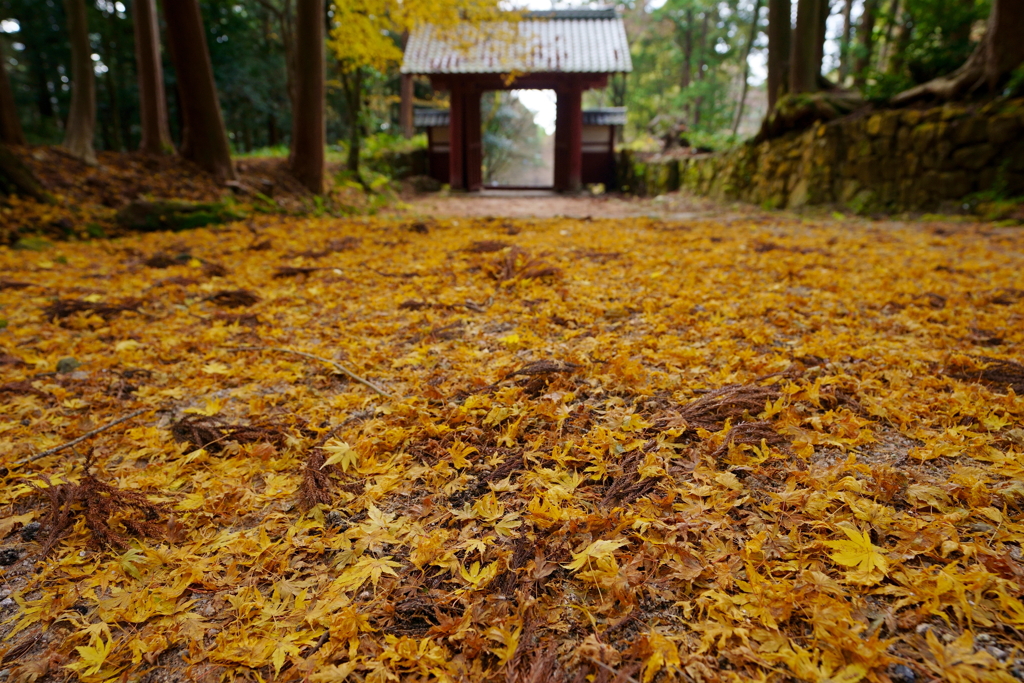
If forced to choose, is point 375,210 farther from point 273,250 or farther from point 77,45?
point 77,45

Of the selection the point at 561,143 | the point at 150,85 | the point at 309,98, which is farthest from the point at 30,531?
the point at 561,143

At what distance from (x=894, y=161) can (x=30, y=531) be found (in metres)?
10.9

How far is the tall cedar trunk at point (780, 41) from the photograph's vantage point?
11484 millimetres

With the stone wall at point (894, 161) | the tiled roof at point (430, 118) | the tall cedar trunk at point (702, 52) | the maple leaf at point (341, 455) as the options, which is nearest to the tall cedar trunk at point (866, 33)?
the stone wall at point (894, 161)

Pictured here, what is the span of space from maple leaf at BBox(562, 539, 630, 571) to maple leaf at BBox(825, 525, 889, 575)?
54cm

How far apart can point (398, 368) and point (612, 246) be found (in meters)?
3.92

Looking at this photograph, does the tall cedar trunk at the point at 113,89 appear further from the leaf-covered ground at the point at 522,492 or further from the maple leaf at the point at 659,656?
the maple leaf at the point at 659,656

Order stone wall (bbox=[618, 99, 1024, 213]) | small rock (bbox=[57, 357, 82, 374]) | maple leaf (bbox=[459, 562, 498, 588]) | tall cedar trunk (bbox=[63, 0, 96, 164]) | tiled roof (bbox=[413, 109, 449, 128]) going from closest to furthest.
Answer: maple leaf (bbox=[459, 562, 498, 588])
small rock (bbox=[57, 357, 82, 374])
stone wall (bbox=[618, 99, 1024, 213])
tall cedar trunk (bbox=[63, 0, 96, 164])
tiled roof (bbox=[413, 109, 449, 128])

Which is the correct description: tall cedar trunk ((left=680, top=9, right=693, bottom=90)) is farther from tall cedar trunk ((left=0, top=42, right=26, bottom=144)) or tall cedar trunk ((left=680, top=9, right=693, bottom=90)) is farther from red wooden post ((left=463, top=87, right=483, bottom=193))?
tall cedar trunk ((left=0, top=42, right=26, bottom=144))

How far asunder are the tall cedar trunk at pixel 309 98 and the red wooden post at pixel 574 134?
9.14 m

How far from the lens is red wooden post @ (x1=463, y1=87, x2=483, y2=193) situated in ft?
54.5

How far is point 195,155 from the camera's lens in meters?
9.09

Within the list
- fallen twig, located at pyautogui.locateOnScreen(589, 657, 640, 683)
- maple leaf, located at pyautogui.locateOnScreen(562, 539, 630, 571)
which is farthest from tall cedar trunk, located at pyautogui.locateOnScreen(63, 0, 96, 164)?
fallen twig, located at pyautogui.locateOnScreen(589, 657, 640, 683)

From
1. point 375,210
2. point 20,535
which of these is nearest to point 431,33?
point 375,210
